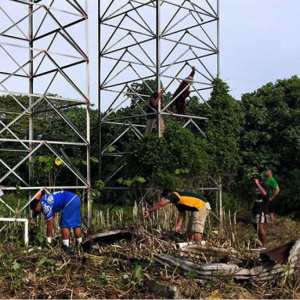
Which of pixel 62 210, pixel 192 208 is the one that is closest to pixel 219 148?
pixel 192 208

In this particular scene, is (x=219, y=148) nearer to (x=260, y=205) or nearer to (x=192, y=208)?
(x=260, y=205)

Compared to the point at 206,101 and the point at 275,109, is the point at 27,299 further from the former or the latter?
the point at 275,109

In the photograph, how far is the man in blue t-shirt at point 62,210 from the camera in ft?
26.3

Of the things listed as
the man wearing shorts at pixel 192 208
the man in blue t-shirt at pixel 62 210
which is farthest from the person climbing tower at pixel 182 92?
the man in blue t-shirt at pixel 62 210

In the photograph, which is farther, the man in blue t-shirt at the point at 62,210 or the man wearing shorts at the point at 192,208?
the man wearing shorts at the point at 192,208

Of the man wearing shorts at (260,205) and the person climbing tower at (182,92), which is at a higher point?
the person climbing tower at (182,92)

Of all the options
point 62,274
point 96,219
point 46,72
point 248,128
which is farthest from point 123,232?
point 248,128

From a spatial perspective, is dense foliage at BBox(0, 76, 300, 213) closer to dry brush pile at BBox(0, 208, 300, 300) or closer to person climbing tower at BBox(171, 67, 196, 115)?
person climbing tower at BBox(171, 67, 196, 115)

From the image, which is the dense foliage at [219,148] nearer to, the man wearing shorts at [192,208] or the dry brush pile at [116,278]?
the man wearing shorts at [192,208]

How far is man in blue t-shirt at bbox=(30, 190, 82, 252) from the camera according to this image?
26.3ft

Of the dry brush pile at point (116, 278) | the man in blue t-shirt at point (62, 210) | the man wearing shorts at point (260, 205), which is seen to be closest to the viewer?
the dry brush pile at point (116, 278)

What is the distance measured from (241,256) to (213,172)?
18.7 feet

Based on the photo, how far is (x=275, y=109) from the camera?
17766 mm

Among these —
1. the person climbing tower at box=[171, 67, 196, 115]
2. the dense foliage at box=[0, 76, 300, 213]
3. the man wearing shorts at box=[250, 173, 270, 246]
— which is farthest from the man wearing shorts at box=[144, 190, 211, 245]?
the person climbing tower at box=[171, 67, 196, 115]
